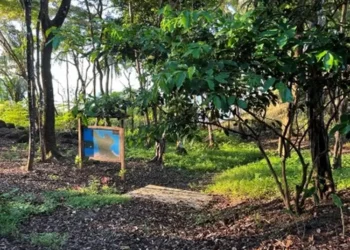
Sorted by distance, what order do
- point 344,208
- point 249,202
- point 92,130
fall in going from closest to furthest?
point 344,208 < point 249,202 < point 92,130

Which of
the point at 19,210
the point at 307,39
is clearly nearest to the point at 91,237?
the point at 19,210

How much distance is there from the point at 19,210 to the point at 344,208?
3167 mm

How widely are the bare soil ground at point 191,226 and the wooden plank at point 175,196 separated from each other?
0.14 m

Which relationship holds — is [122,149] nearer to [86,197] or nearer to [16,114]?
[86,197]

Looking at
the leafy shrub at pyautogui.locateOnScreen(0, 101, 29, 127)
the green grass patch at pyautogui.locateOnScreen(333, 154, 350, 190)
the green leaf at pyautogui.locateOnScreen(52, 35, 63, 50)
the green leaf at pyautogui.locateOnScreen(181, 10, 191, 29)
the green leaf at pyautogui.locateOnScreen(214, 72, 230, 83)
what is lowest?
the green grass patch at pyautogui.locateOnScreen(333, 154, 350, 190)

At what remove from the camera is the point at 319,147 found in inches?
143

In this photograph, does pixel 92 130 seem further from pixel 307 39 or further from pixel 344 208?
pixel 307 39

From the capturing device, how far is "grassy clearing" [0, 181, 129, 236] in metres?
3.83

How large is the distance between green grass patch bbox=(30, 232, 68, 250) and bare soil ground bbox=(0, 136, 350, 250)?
51 mm

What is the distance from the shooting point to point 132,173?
721cm

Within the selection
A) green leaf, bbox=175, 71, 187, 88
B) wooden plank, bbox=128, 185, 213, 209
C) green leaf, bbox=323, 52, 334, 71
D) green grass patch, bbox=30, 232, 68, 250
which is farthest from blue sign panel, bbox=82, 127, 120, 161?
green leaf, bbox=323, 52, 334, 71

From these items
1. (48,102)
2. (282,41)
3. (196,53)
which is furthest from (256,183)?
(48,102)

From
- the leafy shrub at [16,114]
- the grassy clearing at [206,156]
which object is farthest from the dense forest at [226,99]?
the leafy shrub at [16,114]

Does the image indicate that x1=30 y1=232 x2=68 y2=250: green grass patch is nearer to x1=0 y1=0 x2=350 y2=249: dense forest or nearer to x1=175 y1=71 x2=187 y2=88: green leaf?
x1=0 y1=0 x2=350 y2=249: dense forest
